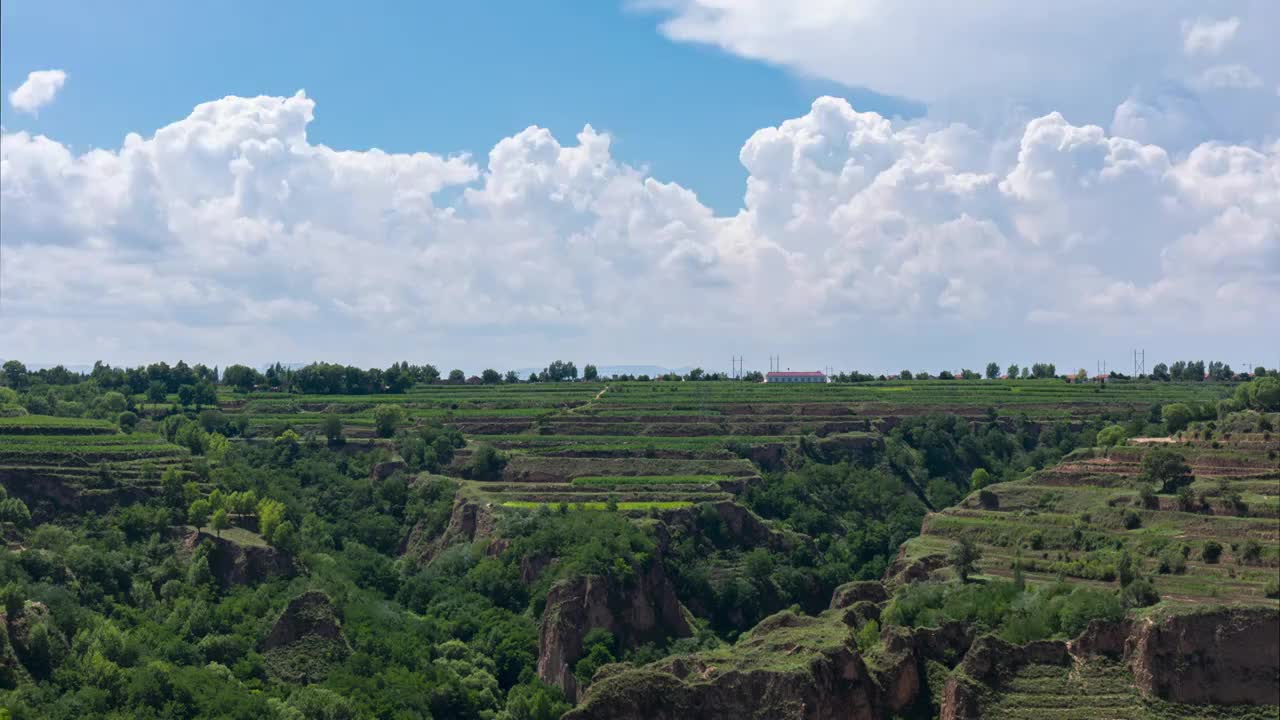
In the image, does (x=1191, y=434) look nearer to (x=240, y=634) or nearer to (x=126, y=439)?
(x=240, y=634)

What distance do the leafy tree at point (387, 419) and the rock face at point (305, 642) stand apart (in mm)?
49645

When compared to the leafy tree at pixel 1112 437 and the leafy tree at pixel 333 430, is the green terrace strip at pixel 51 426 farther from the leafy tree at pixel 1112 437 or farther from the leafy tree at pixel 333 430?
the leafy tree at pixel 1112 437

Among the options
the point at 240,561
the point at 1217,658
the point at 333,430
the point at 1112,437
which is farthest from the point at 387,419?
the point at 1217,658

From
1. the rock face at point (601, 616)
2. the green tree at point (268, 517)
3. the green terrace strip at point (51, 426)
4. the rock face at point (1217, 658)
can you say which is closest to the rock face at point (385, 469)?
the green terrace strip at point (51, 426)

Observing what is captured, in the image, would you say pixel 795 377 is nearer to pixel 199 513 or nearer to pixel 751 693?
pixel 199 513

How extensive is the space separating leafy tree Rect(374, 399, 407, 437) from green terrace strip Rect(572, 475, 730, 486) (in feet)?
82.1

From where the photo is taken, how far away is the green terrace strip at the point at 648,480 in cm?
10725

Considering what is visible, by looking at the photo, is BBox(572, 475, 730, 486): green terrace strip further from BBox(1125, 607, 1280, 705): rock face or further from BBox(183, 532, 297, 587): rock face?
BBox(1125, 607, 1280, 705): rock face

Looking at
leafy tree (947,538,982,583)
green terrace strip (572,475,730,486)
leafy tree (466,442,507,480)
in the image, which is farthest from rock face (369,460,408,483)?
leafy tree (947,538,982,583)

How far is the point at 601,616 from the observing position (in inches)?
3295

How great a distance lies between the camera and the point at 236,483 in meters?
96.9

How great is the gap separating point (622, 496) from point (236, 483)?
1068 inches

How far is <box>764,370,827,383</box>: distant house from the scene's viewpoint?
16650 cm

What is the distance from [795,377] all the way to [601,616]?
91.3 meters
